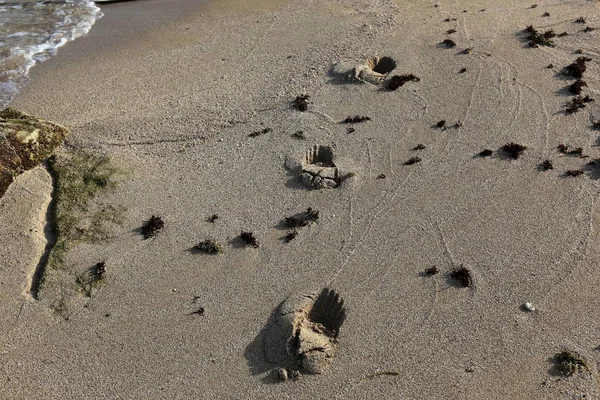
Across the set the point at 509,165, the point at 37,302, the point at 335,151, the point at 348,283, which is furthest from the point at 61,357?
the point at 509,165

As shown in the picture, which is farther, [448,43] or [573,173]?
[448,43]

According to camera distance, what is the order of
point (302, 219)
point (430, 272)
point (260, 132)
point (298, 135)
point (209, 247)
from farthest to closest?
point (260, 132) < point (298, 135) < point (302, 219) < point (209, 247) < point (430, 272)

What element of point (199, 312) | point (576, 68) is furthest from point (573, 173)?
point (199, 312)

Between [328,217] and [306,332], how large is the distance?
2.42 meters

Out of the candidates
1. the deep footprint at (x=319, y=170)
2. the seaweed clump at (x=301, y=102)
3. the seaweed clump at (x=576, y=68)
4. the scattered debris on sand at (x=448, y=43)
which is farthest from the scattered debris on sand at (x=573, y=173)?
the seaweed clump at (x=301, y=102)

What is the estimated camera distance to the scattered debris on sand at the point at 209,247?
845cm

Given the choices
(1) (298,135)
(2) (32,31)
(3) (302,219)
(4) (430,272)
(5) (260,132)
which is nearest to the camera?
(4) (430,272)

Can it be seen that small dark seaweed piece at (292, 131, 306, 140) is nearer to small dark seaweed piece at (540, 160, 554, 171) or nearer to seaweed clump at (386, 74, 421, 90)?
seaweed clump at (386, 74, 421, 90)

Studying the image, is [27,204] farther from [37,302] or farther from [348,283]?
[348,283]

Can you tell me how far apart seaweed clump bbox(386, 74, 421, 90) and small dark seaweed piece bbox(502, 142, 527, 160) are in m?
2.95

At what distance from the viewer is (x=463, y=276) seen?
7.86 m

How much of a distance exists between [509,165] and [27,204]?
30.8ft

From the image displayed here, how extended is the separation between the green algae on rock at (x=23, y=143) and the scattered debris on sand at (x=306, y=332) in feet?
20.2

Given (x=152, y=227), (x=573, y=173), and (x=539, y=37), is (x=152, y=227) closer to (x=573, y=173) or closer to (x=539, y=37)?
(x=573, y=173)
